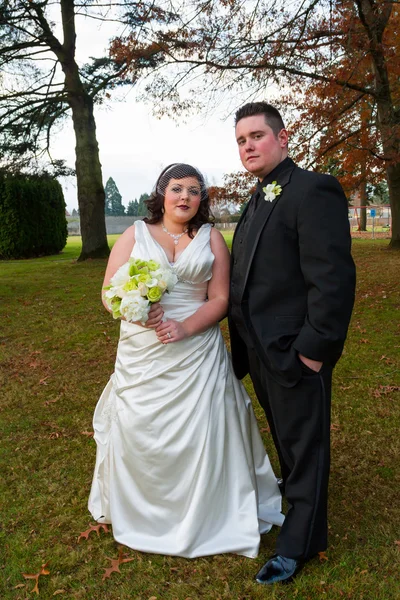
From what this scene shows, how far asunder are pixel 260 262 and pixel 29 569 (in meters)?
2.34

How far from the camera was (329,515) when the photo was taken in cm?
359

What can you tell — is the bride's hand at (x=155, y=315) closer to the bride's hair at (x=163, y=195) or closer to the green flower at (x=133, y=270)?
the green flower at (x=133, y=270)

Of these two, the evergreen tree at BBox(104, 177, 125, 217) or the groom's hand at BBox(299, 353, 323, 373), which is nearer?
the groom's hand at BBox(299, 353, 323, 373)

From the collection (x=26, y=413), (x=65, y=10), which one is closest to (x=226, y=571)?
(x=26, y=413)

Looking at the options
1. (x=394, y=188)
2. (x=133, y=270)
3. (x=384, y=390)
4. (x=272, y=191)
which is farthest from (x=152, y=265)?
(x=394, y=188)

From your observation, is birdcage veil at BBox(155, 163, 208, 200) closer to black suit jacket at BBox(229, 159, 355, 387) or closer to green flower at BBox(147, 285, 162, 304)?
black suit jacket at BBox(229, 159, 355, 387)

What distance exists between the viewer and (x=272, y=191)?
9.25 ft

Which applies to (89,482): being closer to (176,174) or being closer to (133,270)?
(133,270)

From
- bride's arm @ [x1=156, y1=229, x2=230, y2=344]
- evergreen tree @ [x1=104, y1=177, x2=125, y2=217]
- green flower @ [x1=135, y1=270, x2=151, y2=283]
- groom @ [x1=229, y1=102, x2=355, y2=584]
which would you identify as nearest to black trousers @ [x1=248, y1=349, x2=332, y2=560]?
groom @ [x1=229, y1=102, x2=355, y2=584]

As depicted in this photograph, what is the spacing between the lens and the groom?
258 centimetres

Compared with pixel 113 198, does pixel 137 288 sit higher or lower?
lower

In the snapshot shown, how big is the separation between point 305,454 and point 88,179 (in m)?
16.0

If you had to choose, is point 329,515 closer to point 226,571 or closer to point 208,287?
point 226,571

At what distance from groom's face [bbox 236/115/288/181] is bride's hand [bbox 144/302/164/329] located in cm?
98
